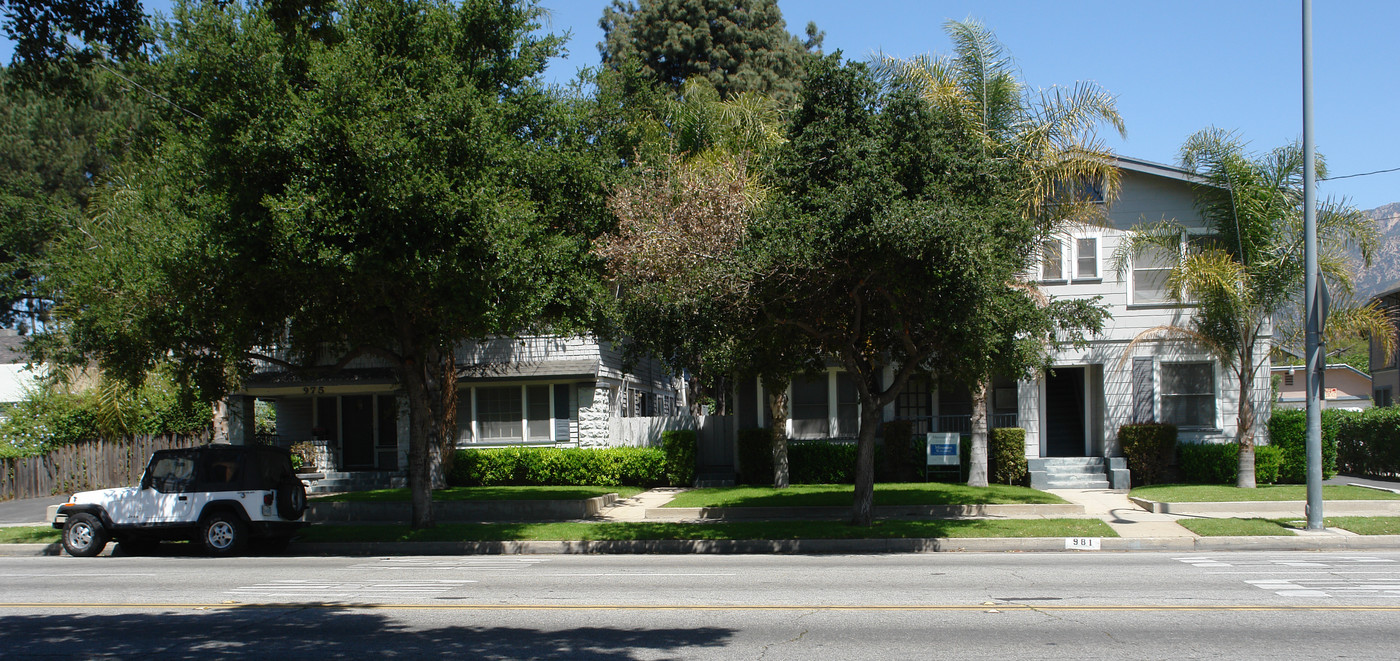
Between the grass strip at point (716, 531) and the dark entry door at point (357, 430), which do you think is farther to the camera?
the dark entry door at point (357, 430)

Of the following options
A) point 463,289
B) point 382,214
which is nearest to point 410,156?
point 382,214

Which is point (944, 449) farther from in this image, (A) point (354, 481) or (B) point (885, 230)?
(A) point (354, 481)

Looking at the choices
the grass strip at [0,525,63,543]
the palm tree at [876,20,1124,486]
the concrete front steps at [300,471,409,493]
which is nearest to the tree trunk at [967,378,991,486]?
the palm tree at [876,20,1124,486]

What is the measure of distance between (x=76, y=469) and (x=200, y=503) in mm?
14210

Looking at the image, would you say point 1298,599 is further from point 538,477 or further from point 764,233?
point 538,477

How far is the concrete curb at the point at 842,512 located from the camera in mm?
18031

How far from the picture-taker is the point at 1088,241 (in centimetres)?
2336

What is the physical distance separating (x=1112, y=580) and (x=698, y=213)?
33.0 ft

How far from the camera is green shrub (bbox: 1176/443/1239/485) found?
846 inches

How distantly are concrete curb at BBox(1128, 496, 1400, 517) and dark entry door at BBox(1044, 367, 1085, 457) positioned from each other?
19.0ft

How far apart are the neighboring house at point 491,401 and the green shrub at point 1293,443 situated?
14.4m

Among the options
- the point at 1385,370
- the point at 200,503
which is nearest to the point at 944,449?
the point at 200,503

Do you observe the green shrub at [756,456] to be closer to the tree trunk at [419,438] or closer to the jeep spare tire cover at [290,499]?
the tree trunk at [419,438]

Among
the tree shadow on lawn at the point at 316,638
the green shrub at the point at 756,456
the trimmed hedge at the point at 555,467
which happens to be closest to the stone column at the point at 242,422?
the trimmed hedge at the point at 555,467
